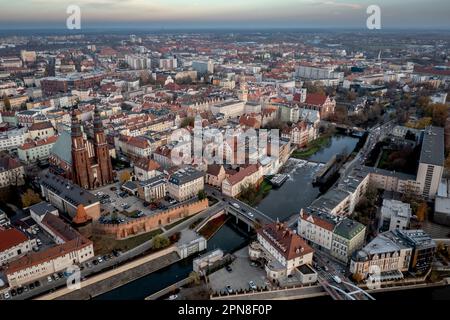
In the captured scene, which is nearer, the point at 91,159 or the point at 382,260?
the point at 382,260

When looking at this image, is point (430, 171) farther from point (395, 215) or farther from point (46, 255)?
point (46, 255)

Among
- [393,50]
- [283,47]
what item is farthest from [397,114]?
[283,47]

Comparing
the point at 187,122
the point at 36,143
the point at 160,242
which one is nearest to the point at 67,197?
the point at 160,242

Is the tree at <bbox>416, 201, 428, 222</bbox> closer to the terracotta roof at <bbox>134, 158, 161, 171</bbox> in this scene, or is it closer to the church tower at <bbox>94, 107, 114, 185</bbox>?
the terracotta roof at <bbox>134, 158, 161, 171</bbox>

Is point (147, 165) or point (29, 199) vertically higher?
point (147, 165)

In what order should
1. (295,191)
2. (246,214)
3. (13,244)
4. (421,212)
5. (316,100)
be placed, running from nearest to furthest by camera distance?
(13,244) < (421,212) < (246,214) < (295,191) < (316,100)

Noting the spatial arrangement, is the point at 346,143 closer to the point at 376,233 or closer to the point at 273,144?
the point at 273,144

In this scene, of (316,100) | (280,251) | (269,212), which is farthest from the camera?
(316,100)

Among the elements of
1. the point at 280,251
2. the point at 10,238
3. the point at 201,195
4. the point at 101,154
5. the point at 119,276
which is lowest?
the point at 119,276
